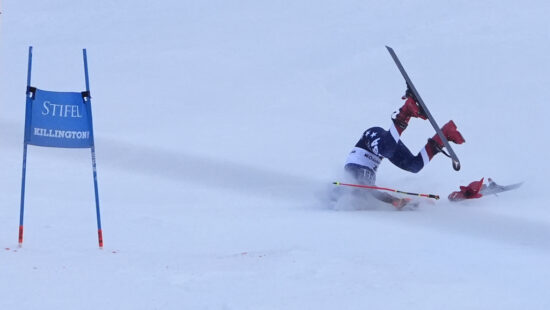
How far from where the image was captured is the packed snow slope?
18.1 ft

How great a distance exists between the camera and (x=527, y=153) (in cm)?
1166

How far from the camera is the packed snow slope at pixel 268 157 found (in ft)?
18.1

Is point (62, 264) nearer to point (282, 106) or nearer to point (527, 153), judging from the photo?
point (527, 153)

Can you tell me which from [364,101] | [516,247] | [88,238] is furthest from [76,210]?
[364,101]

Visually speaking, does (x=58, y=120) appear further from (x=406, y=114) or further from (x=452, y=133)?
(x=452, y=133)

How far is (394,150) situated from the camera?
8.84 m

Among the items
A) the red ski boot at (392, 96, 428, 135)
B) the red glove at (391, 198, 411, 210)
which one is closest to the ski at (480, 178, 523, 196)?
the red glove at (391, 198, 411, 210)

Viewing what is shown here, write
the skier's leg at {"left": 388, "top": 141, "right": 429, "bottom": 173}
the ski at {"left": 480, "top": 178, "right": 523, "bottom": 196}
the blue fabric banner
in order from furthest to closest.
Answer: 1. the ski at {"left": 480, "top": 178, "right": 523, "bottom": 196}
2. the skier's leg at {"left": 388, "top": 141, "right": 429, "bottom": 173}
3. the blue fabric banner

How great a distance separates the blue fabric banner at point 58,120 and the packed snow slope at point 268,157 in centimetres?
86

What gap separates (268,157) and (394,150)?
3.88m

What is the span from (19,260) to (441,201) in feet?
15.7

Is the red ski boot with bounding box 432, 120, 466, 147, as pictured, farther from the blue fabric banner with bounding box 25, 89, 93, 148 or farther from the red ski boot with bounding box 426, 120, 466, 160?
the blue fabric banner with bounding box 25, 89, 93, 148

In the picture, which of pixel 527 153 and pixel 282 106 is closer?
pixel 527 153

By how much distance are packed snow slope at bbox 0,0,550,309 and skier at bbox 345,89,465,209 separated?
38 cm
